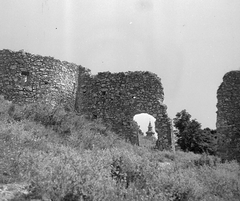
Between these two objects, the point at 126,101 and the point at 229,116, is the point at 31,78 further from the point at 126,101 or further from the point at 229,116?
the point at 229,116

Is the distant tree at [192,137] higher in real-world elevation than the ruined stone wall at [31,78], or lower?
lower

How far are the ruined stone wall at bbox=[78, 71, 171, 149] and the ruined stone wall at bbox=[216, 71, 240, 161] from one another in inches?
113

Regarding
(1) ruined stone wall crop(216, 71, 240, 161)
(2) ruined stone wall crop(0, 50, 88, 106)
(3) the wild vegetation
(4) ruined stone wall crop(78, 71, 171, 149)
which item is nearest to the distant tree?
(1) ruined stone wall crop(216, 71, 240, 161)

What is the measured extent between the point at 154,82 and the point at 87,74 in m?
4.17

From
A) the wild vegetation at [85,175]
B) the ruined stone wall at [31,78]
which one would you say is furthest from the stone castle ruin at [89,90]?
the wild vegetation at [85,175]

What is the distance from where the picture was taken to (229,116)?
1314 centimetres

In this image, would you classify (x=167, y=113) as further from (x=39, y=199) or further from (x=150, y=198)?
(x=39, y=199)

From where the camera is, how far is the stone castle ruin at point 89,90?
13102 mm

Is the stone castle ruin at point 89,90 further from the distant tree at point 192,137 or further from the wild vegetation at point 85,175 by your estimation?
the distant tree at point 192,137

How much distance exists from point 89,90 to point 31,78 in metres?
3.36

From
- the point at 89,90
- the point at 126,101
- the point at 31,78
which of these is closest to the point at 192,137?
the point at 126,101

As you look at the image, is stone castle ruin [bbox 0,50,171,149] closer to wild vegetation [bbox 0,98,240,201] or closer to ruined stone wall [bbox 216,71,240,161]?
ruined stone wall [bbox 216,71,240,161]

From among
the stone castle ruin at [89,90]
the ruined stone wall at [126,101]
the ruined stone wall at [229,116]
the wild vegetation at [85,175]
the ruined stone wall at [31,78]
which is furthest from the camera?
the ruined stone wall at [126,101]

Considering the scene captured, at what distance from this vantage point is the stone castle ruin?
516 inches
